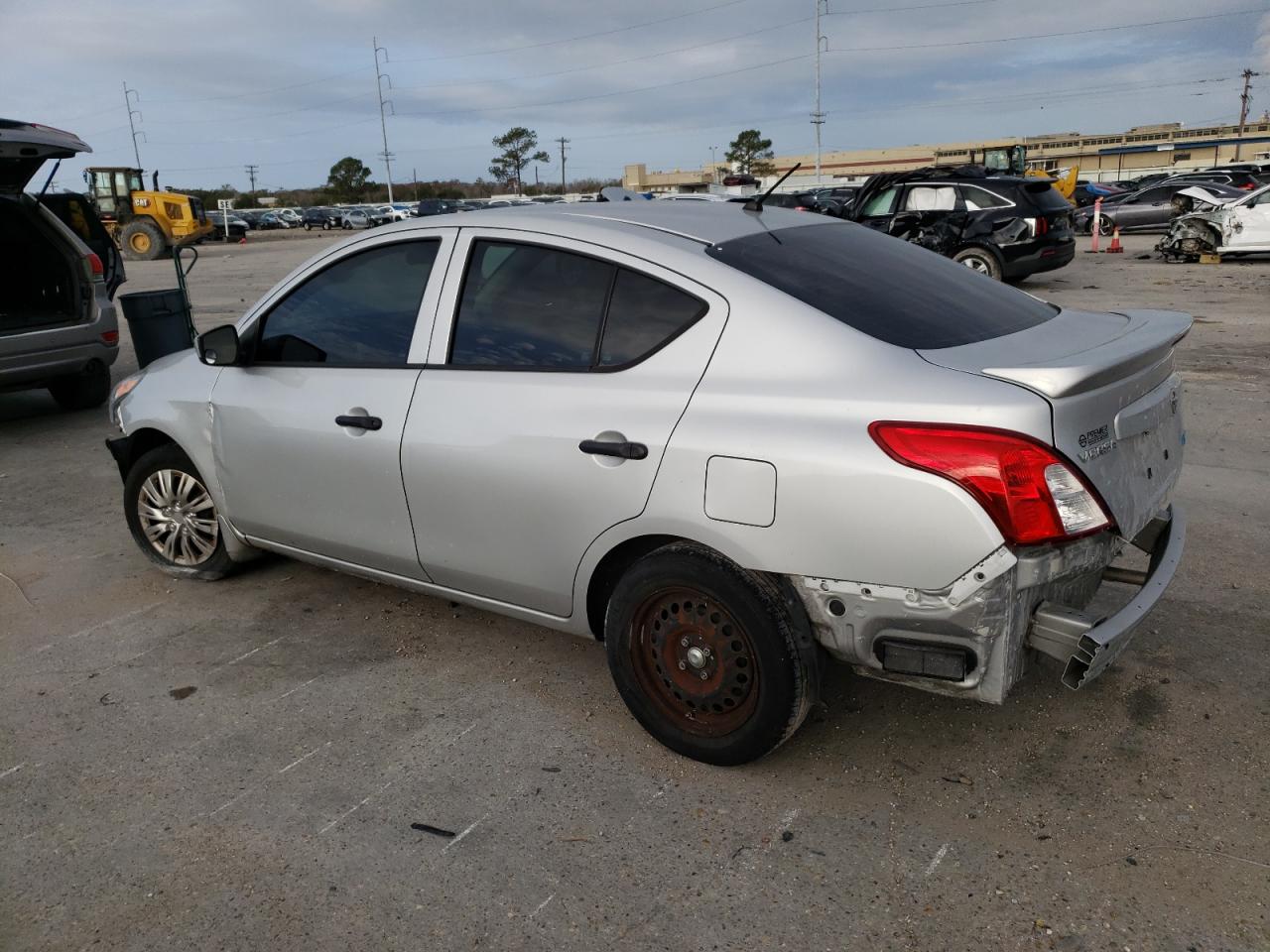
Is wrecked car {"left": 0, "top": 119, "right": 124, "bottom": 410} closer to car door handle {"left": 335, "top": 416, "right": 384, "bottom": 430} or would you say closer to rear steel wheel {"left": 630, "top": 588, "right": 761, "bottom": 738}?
car door handle {"left": 335, "top": 416, "right": 384, "bottom": 430}

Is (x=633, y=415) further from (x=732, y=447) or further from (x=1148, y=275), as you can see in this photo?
(x=1148, y=275)

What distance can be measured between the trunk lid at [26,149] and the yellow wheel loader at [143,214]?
89.1 ft

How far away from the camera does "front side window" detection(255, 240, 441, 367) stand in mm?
Result: 3613

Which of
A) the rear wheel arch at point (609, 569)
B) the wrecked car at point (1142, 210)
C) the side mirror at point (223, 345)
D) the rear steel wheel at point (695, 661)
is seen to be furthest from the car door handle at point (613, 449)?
the wrecked car at point (1142, 210)

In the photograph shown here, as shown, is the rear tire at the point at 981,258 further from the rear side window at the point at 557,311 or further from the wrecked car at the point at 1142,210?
the wrecked car at the point at 1142,210

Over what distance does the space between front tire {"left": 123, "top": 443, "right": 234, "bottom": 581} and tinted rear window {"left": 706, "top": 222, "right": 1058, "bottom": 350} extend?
2.77 meters

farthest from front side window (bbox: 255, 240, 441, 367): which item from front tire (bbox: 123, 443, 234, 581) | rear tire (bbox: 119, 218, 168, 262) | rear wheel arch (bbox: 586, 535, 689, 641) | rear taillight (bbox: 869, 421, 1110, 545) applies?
rear tire (bbox: 119, 218, 168, 262)

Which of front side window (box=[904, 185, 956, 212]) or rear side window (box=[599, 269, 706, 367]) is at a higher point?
front side window (box=[904, 185, 956, 212])

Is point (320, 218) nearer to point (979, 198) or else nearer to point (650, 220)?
point (979, 198)

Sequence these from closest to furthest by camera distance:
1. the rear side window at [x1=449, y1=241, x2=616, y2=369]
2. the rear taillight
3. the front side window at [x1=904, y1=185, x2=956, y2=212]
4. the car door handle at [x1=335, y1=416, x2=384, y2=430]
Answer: the rear taillight
the rear side window at [x1=449, y1=241, x2=616, y2=369]
the car door handle at [x1=335, y1=416, x2=384, y2=430]
the front side window at [x1=904, y1=185, x2=956, y2=212]

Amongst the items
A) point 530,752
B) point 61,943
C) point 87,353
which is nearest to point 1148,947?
point 530,752

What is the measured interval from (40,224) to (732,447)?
7479 mm

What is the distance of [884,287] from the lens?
10.4 ft

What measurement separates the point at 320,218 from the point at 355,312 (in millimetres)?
63694
